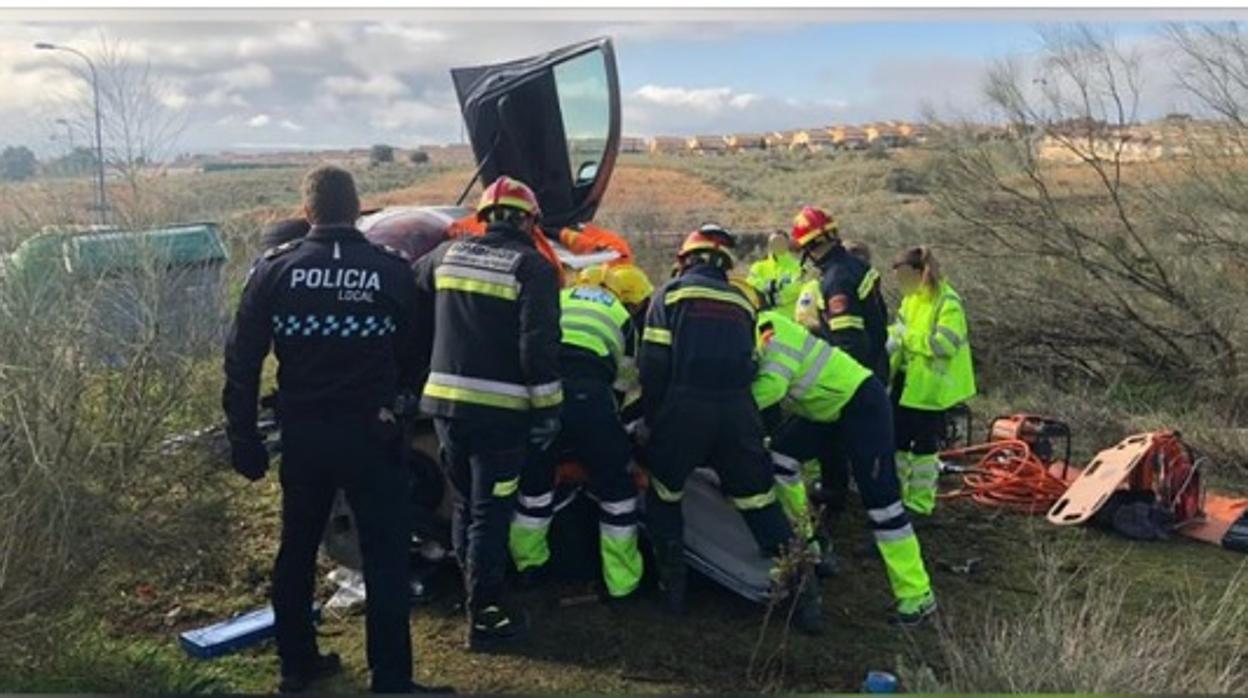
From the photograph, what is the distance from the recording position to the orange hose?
28.3ft

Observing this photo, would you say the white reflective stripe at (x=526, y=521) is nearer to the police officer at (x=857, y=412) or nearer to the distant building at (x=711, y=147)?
the police officer at (x=857, y=412)

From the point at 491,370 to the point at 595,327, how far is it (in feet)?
2.25

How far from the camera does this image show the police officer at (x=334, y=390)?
16.6 feet

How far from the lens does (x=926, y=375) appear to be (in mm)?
8133

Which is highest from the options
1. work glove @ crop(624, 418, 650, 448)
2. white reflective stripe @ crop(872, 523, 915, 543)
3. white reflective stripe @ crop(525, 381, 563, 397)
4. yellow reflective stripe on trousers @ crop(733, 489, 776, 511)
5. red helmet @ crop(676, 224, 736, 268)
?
red helmet @ crop(676, 224, 736, 268)

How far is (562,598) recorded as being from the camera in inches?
252

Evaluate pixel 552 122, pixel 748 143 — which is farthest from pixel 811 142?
pixel 552 122

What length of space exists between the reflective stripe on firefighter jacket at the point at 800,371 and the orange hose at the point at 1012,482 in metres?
2.89

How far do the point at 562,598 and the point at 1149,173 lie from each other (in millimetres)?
10685

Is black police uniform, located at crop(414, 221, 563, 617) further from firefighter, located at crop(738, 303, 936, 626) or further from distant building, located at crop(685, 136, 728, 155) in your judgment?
distant building, located at crop(685, 136, 728, 155)

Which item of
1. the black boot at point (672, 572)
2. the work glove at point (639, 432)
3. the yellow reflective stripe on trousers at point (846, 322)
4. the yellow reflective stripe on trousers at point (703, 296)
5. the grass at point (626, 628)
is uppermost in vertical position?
the yellow reflective stripe on trousers at point (703, 296)

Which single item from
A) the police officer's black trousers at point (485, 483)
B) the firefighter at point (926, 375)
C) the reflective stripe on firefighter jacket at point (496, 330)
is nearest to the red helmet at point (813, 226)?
the firefighter at point (926, 375)

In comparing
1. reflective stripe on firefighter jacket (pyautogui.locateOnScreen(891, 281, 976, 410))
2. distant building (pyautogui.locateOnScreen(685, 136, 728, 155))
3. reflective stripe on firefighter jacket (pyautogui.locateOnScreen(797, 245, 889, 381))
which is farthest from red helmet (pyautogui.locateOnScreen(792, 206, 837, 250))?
distant building (pyautogui.locateOnScreen(685, 136, 728, 155))

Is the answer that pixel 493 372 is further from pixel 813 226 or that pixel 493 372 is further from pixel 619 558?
pixel 813 226
